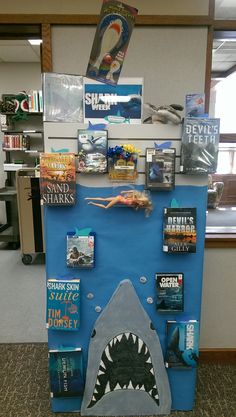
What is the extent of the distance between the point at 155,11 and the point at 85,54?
1.56 ft

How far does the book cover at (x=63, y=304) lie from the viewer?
144 cm

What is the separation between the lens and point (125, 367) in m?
1.54

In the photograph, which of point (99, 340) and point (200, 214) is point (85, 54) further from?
point (99, 340)

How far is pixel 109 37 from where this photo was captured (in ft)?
4.29

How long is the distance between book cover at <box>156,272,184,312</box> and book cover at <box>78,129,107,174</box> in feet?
1.97

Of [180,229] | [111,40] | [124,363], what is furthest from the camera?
[124,363]

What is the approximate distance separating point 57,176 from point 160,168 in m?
0.46

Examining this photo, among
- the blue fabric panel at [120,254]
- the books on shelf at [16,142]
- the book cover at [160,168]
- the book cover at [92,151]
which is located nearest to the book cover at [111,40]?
the book cover at [92,151]

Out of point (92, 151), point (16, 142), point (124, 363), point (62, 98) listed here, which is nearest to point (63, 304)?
point (124, 363)

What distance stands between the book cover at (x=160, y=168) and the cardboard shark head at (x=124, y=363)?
507 millimetres

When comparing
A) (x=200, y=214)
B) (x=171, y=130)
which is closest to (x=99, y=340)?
(x=200, y=214)

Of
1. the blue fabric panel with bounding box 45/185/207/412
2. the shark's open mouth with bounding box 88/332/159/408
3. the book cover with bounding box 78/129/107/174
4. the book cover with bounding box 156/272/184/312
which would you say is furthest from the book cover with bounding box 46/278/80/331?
the book cover with bounding box 78/129/107/174

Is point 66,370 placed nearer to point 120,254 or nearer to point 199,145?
point 120,254

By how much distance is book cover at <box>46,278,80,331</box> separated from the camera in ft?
4.74
